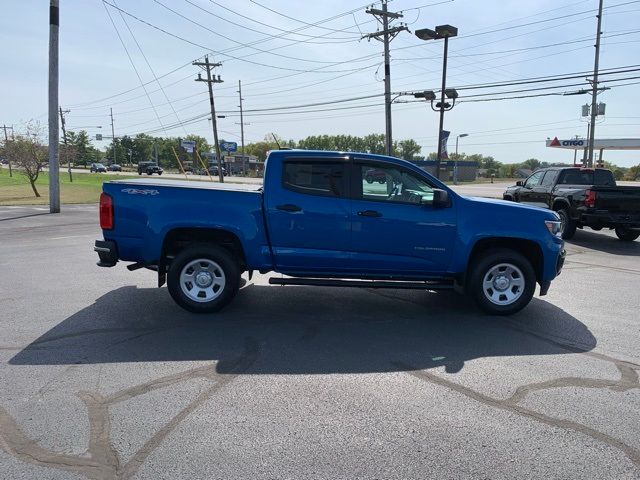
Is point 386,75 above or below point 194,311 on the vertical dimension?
above

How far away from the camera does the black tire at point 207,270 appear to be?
5836 mm

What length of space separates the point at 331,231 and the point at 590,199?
916cm

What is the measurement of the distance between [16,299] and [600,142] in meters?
72.9

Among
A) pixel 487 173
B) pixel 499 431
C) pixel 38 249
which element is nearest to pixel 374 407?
pixel 499 431

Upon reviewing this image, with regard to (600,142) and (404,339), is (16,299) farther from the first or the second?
(600,142)

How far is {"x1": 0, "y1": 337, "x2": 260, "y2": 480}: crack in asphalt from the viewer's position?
9.57 feet

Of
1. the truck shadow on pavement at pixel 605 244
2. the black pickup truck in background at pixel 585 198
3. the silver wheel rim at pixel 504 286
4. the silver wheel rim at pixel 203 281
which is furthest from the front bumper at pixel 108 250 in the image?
the truck shadow on pavement at pixel 605 244

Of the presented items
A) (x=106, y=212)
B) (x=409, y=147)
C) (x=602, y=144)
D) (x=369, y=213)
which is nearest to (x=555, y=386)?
(x=369, y=213)

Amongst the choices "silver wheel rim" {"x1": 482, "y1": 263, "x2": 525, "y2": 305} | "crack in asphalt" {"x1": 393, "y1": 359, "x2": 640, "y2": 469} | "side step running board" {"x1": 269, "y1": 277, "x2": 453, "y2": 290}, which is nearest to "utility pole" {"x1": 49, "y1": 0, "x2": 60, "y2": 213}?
"side step running board" {"x1": 269, "y1": 277, "x2": 453, "y2": 290}

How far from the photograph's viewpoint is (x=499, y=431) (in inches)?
133

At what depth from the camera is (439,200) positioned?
570 centimetres

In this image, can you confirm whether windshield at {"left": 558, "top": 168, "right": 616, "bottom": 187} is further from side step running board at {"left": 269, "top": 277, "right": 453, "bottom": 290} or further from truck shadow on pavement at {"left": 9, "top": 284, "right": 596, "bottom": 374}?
side step running board at {"left": 269, "top": 277, "right": 453, "bottom": 290}

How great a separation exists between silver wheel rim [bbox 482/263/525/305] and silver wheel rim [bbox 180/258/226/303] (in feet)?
10.9

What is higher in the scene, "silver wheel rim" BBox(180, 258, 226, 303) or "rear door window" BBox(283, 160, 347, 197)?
"rear door window" BBox(283, 160, 347, 197)
